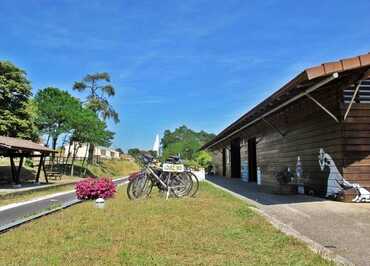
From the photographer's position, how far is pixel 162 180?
10047 millimetres

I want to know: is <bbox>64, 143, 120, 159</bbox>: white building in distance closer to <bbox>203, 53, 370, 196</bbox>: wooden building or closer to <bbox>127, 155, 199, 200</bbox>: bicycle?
<bbox>127, 155, 199, 200</bbox>: bicycle

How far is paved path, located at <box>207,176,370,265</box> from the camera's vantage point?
4719 mm

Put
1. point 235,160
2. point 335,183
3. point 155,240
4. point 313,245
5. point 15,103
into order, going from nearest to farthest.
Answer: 1. point 313,245
2. point 155,240
3. point 335,183
4. point 235,160
5. point 15,103

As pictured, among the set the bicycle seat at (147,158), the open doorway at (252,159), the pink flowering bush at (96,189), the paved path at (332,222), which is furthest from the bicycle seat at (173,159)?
the open doorway at (252,159)

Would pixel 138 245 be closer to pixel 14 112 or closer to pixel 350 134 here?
pixel 350 134

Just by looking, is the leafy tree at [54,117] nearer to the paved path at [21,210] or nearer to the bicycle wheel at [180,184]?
the paved path at [21,210]

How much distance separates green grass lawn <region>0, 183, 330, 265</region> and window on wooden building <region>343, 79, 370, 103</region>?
3816 millimetres

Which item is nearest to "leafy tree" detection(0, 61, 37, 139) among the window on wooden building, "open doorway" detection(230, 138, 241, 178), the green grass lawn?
"open doorway" detection(230, 138, 241, 178)

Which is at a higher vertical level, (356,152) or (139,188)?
(356,152)

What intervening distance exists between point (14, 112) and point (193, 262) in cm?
2602

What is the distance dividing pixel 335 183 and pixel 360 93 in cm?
218

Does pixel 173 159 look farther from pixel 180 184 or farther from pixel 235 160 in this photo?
pixel 235 160

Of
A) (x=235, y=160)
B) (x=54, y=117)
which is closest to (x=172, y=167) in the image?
(x=235, y=160)

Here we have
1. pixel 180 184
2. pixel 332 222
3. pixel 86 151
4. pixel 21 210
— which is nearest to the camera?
pixel 332 222
